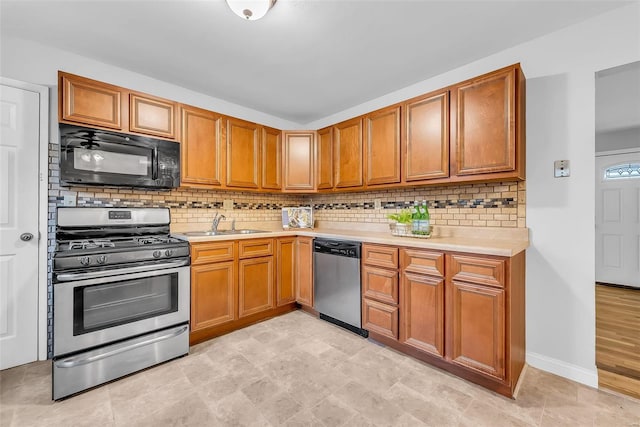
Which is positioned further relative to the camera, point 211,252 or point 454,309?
point 211,252

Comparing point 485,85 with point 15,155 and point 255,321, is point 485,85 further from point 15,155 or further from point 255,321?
point 15,155

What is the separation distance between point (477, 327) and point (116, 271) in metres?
2.48

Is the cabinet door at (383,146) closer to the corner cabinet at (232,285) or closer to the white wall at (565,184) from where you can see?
the white wall at (565,184)

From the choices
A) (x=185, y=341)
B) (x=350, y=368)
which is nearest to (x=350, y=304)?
(x=350, y=368)

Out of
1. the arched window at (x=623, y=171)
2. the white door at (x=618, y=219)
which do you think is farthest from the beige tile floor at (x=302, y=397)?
the arched window at (x=623, y=171)

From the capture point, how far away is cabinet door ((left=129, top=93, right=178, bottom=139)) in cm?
235

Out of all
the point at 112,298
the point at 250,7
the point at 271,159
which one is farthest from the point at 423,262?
the point at 112,298

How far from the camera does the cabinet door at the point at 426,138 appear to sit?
2.24 m

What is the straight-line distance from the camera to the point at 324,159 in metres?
3.33

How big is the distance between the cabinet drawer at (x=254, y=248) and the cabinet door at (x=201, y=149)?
69 cm

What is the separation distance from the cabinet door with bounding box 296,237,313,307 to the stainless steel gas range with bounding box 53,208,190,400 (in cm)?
119

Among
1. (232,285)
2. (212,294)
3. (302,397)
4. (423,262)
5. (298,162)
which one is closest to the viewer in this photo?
(302,397)

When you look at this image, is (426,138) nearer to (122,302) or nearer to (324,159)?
(324,159)

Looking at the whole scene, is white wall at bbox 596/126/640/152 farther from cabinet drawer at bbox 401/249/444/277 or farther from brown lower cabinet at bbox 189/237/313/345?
brown lower cabinet at bbox 189/237/313/345
